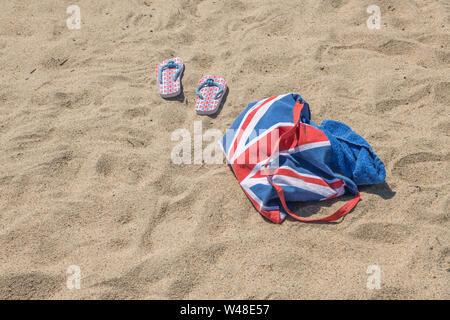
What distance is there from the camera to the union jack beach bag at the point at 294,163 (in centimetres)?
238

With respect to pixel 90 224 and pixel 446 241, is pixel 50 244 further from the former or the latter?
pixel 446 241

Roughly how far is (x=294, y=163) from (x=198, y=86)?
3.64 ft

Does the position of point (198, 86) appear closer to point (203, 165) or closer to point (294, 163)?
point (203, 165)

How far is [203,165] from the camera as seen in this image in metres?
2.69

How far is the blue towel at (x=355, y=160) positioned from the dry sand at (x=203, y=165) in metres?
0.11

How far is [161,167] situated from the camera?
8.68 feet

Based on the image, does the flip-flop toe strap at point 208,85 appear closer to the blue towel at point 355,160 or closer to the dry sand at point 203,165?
the dry sand at point 203,165

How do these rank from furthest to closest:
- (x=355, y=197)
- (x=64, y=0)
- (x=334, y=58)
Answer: (x=64, y=0) < (x=334, y=58) < (x=355, y=197)

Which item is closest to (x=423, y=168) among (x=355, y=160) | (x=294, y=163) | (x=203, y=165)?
(x=355, y=160)

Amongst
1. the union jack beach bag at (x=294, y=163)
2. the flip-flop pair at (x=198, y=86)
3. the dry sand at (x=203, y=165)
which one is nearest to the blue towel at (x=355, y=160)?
the union jack beach bag at (x=294, y=163)

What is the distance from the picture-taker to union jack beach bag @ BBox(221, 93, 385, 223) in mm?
2383

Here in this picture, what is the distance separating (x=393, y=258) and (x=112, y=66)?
253cm

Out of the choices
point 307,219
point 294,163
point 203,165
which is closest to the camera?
point 307,219
